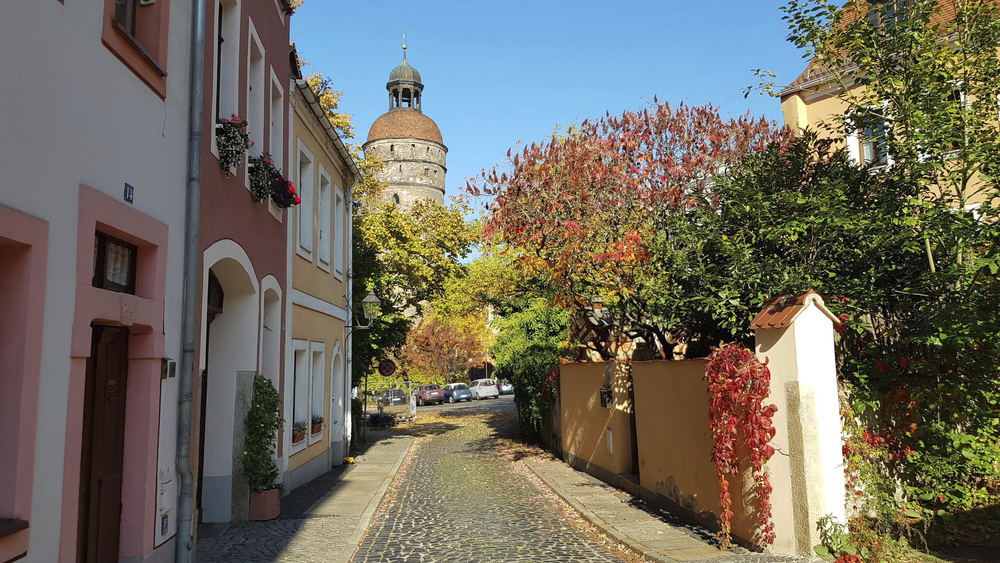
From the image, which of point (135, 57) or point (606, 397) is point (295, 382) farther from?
point (135, 57)

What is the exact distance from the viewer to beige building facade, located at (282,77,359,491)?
12.5 metres

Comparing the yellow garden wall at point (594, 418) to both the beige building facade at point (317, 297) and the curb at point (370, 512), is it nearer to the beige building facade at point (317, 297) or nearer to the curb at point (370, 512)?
the curb at point (370, 512)

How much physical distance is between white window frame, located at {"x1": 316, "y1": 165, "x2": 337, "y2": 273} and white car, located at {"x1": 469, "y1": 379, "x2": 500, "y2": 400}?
3459 centimetres

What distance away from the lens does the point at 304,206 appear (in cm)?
1374

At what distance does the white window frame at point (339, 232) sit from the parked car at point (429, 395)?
1090 inches

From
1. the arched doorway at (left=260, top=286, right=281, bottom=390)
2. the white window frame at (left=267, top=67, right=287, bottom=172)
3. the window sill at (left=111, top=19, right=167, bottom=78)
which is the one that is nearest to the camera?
the window sill at (left=111, top=19, right=167, bottom=78)

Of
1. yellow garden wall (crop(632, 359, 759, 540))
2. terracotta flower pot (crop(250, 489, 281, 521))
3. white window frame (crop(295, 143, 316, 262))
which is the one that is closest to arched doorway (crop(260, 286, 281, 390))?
white window frame (crop(295, 143, 316, 262))

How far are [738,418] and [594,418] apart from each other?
22.1 ft

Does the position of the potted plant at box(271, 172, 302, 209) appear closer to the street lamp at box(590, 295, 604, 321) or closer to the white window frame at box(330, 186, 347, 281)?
the white window frame at box(330, 186, 347, 281)

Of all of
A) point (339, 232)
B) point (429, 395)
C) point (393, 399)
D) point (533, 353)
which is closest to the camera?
point (339, 232)

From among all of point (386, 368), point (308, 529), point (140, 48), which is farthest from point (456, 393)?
point (140, 48)

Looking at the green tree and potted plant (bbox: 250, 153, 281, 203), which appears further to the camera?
the green tree

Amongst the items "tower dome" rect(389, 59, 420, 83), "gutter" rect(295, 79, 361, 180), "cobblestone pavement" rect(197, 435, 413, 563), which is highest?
"tower dome" rect(389, 59, 420, 83)

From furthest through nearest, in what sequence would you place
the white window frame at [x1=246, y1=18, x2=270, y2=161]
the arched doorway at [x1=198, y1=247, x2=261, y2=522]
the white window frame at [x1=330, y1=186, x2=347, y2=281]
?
the white window frame at [x1=330, y1=186, x2=347, y2=281], the white window frame at [x1=246, y1=18, x2=270, y2=161], the arched doorway at [x1=198, y1=247, x2=261, y2=522]
